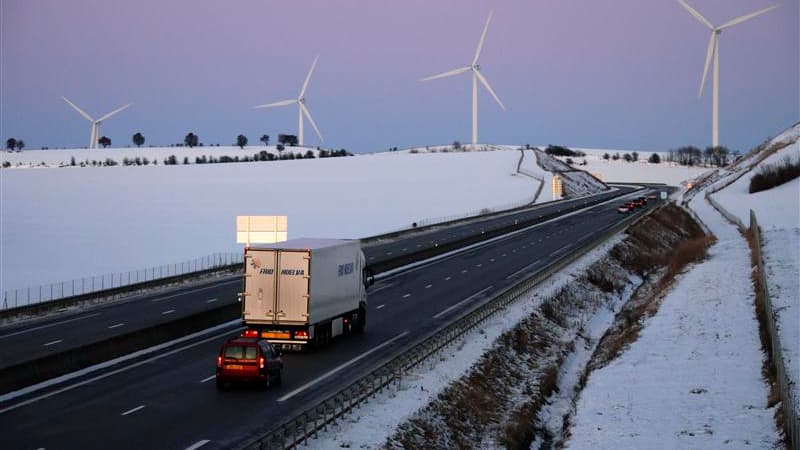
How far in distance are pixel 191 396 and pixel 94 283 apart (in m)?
38.7

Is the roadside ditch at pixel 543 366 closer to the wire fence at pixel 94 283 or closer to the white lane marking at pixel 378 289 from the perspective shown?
the white lane marking at pixel 378 289

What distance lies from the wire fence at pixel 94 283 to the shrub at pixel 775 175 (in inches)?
2816

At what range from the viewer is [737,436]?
73.7ft

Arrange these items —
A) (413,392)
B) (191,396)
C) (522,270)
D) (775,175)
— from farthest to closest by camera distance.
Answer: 1. (775,175)
2. (522,270)
3. (413,392)
4. (191,396)

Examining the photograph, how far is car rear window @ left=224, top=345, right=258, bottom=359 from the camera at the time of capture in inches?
992

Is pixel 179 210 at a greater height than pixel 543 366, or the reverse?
pixel 179 210

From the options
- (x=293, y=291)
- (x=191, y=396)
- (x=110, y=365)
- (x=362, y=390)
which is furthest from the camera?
(x=293, y=291)

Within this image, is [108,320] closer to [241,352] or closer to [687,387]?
[241,352]

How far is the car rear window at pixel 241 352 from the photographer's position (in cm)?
2520

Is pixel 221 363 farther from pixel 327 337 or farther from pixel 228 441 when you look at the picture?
pixel 327 337

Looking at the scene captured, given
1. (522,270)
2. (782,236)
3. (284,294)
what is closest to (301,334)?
(284,294)

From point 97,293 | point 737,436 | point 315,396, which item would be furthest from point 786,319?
point 97,293

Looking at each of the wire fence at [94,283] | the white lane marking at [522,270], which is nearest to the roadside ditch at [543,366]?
the white lane marking at [522,270]

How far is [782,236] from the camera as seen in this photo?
69.9 m
